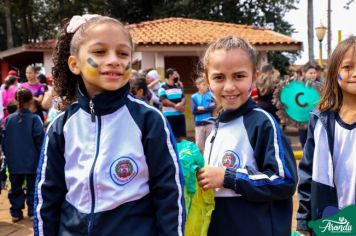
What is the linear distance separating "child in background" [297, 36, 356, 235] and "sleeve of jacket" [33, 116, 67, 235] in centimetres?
122

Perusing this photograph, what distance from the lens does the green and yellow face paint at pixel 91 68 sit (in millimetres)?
1762

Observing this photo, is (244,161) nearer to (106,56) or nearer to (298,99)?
(106,56)

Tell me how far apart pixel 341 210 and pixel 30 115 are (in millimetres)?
4086

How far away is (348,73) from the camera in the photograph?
7.47 feet

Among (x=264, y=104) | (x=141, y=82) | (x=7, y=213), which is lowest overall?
(x=7, y=213)

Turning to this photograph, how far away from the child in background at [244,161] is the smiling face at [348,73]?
492 millimetres

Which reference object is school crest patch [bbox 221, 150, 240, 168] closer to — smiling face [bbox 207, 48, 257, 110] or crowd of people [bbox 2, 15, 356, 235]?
crowd of people [bbox 2, 15, 356, 235]

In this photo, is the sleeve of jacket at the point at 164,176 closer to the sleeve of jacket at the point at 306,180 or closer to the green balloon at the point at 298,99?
the sleeve of jacket at the point at 306,180

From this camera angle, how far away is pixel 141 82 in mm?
6223

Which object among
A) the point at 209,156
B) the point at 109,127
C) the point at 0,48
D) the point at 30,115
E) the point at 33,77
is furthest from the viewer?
the point at 0,48

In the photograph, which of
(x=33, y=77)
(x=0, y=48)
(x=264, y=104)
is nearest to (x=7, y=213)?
(x=33, y=77)

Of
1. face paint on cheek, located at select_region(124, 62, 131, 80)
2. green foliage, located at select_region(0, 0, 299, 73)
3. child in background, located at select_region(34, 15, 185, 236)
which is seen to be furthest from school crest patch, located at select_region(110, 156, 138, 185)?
green foliage, located at select_region(0, 0, 299, 73)

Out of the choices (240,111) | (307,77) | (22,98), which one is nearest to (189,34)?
(307,77)

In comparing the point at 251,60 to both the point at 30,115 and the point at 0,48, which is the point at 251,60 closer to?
the point at 30,115
